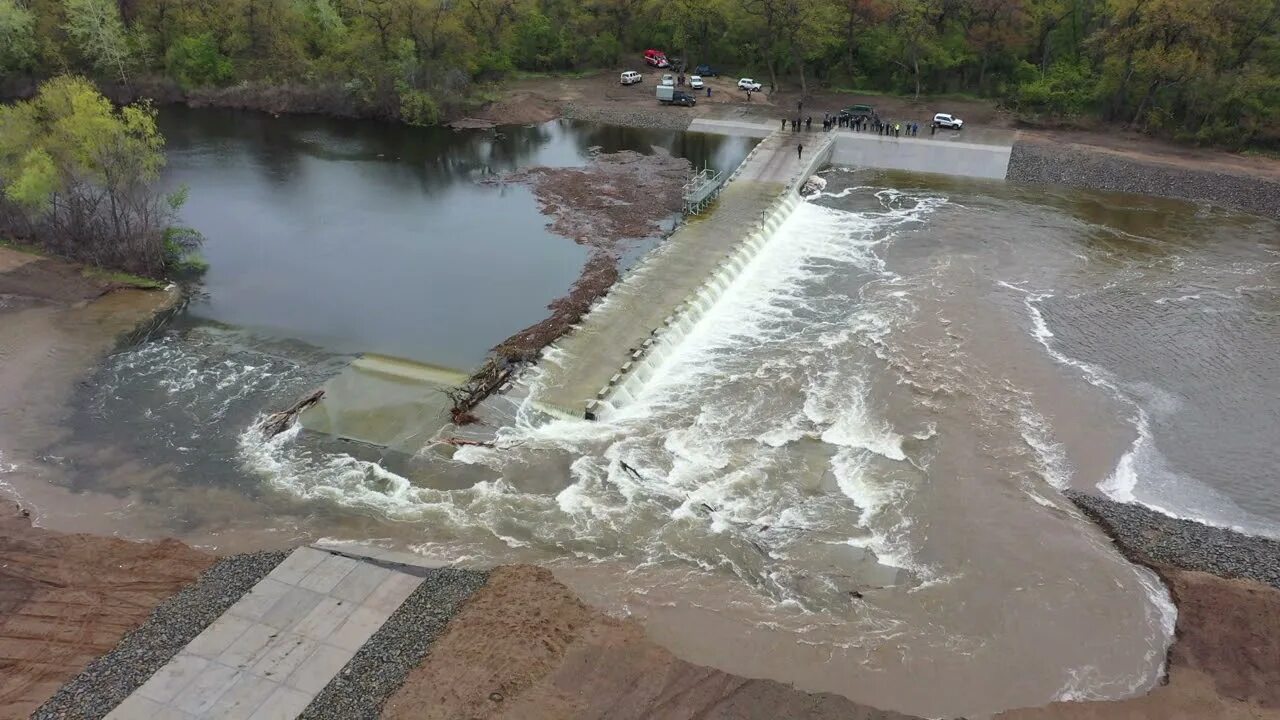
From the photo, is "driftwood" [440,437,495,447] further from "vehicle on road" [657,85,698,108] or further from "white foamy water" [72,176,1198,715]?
"vehicle on road" [657,85,698,108]

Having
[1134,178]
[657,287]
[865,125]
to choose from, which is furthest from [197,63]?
[1134,178]

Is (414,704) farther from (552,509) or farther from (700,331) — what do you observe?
(700,331)

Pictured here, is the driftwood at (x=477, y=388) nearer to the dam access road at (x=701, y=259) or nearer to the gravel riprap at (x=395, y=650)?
the dam access road at (x=701, y=259)

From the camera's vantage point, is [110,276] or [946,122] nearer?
[110,276]

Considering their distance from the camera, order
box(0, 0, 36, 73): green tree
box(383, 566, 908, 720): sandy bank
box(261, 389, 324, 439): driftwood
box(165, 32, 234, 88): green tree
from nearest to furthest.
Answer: box(383, 566, 908, 720): sandy bank < box(261, 389, 324, 439): driftwood < box(0, 0, 36, 73): green tree < box(165, 32, 234, 88): green tree

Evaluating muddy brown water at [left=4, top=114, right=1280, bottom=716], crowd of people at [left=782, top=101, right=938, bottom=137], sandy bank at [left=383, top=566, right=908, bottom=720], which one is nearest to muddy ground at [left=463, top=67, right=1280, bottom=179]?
crowd of people at [left=782, top=101, right=938, bottom=137]

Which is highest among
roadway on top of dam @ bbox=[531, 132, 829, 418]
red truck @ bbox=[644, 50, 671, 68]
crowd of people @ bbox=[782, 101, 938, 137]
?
red truck @ bbox=[644, 50, 671, 68]

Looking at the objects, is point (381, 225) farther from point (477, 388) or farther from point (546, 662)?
point (546, 662)
